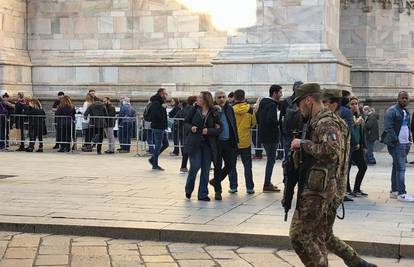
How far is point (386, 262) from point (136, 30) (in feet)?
56.4

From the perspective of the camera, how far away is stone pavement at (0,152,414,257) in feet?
27.8

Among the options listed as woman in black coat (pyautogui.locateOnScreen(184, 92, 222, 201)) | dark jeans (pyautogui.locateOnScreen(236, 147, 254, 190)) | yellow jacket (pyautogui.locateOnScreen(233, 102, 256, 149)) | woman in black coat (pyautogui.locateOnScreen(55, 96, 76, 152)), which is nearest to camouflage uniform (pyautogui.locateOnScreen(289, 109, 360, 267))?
woman in black coat (pyautogui.locateOnScreen(184, 92, 222, 201))

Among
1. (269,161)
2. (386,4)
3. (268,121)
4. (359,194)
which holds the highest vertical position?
(386,4)

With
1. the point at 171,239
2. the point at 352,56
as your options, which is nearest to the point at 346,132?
the point at 171,239

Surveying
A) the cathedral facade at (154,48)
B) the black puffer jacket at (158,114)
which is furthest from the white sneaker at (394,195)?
the cathedral facade at (154,48)

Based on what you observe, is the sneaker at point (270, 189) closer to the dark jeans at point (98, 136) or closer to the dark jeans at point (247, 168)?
the dark jeans at point (247, 168)

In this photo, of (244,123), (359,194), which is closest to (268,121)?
(244,123)

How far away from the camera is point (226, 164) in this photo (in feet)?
38.4

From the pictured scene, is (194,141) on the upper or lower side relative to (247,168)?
upper

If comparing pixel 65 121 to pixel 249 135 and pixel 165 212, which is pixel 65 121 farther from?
pixel 165 212

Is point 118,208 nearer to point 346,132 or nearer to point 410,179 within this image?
point 346,132

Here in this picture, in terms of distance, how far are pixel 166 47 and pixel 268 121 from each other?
463 inches

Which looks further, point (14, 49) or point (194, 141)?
point (14, 49)

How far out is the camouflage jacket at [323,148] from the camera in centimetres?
573
